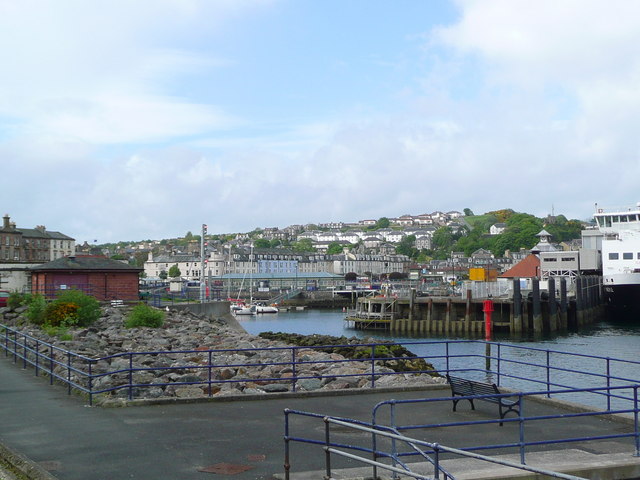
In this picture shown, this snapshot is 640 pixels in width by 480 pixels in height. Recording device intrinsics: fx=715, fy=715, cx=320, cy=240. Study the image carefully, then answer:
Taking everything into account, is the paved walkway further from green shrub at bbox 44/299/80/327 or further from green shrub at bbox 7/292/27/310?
green shrub at bbox 7/292/27/310

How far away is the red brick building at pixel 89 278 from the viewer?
126ft

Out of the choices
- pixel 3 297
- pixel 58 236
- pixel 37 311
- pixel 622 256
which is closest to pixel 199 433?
pixel 37 311

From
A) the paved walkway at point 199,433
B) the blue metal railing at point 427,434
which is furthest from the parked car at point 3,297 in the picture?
the blue metal railing at point 427,434

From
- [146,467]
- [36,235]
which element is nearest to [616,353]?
[146,467]

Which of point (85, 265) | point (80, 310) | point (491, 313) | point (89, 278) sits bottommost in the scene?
point (491, 313)

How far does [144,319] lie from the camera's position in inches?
1259

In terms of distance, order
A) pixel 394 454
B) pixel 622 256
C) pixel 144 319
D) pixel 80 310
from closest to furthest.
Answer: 1. pixel 394 454
2. pixel 80 310
3. pixel 144 319
4. pixel 622 256

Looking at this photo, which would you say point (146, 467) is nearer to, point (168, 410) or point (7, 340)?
point (168, 410)

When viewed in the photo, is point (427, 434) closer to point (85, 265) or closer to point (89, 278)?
point (89, 278)

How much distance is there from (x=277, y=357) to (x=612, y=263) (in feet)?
198

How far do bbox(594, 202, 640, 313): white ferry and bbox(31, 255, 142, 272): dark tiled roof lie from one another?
52.2 metres

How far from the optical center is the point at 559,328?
6378 centimetres

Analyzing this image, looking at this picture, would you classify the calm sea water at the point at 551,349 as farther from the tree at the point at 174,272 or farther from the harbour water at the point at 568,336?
the tree at the point at 174,272

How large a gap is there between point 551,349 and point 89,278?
86.2 feet
